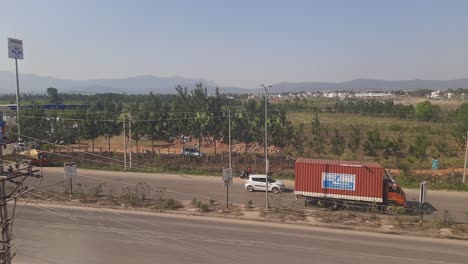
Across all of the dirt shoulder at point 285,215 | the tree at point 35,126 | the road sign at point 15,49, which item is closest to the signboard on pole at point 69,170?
the dirt shoulder at point 285,215

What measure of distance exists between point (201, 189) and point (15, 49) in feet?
169

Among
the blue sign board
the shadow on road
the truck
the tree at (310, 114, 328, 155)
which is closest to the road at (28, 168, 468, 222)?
the shadow on road

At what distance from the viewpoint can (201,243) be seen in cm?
1998

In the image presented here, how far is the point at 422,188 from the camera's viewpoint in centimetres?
2266

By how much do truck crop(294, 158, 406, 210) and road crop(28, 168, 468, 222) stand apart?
192 centimetres

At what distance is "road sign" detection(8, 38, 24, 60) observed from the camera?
214 ft

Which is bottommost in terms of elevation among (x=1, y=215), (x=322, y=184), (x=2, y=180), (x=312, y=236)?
(x=312, y=236)

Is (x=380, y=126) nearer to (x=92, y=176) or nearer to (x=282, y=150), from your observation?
(x=282, y=150)

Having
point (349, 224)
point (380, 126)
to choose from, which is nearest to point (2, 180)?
point (349, 224)

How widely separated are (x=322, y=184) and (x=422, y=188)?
626 cm

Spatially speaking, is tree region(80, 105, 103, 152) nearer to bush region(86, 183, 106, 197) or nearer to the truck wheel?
bush region(86, 183, 106, 197)

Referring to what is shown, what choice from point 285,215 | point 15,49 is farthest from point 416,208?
point 15,49

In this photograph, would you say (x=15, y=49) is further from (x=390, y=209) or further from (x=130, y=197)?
(x=390, y=209)

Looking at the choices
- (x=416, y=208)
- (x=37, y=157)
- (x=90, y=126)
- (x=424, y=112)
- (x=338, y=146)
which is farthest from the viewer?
(x=424, y=112)
